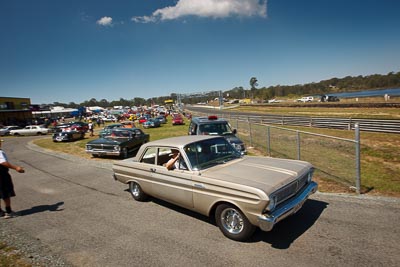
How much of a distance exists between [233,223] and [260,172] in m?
1.01

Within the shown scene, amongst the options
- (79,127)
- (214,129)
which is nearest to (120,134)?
(214,129)

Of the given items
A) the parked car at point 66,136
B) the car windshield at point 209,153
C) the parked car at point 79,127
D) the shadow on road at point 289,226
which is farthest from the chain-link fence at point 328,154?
the parked car at point 79,127

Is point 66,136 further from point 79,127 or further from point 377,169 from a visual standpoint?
point 377,169

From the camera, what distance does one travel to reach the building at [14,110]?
1915 inches

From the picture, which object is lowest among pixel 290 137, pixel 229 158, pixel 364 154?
pixel 364 154

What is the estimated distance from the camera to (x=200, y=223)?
189 inches

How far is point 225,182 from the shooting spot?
13.1 ft

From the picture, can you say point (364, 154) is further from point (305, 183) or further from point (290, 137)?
point (305, 183)

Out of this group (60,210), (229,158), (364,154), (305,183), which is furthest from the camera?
(364,154)

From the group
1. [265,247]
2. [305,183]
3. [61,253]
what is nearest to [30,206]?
[61,253]

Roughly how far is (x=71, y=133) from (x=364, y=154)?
71.6 feet

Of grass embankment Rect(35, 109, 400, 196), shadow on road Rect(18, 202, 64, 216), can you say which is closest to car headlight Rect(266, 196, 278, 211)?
grass embankment Rect(35, 109, 400, 196)

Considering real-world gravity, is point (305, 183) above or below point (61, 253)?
above

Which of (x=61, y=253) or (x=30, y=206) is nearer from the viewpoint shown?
(x=61, y=253)
